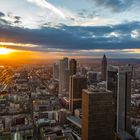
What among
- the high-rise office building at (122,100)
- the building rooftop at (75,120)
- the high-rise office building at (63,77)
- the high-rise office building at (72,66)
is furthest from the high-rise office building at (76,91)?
the high-rise office building at (63,77)

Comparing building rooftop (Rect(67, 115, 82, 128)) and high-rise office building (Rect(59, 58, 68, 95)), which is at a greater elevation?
high-rise office building (Rect(59, 58, 68, 95))

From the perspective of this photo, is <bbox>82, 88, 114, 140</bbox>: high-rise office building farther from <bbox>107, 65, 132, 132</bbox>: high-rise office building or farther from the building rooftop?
the building rooftop

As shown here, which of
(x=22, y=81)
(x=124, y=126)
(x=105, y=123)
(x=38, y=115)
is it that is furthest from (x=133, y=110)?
(x=22, y=81)

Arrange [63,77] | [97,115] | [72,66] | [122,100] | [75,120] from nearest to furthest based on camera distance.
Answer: [97,115] < [122,100] < [75,120] < [72,66] < [63,77]

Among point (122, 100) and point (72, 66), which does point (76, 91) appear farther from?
point (72, 66)

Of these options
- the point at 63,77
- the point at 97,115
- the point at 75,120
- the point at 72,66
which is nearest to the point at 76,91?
the point at 75,120

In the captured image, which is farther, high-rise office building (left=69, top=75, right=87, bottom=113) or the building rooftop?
high-rise office building (left=69, top=75, right=87, bottom=113)

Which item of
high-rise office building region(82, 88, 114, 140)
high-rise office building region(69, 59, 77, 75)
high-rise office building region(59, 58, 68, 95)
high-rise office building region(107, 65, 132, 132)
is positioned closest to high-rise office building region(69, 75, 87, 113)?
high-rise office building region(107, 65, 132, 132)

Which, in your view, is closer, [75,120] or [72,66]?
[75,120]
